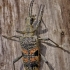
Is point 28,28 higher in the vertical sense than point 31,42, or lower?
higher

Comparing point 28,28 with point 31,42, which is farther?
point 28,28

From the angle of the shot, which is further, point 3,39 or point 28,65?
point 3,39

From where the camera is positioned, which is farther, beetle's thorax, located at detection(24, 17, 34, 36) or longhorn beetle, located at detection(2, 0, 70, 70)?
beetle's thorax, located at detection(24, 17, 34, 36)

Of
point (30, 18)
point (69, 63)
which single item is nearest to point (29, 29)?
point (30, 18)

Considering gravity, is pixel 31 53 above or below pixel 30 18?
below

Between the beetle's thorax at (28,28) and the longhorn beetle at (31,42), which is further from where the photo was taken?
the beetle's thorax at (28,28)

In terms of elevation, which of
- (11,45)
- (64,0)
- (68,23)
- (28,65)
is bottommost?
(28,65)

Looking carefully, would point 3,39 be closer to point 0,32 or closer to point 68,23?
point 0,32
